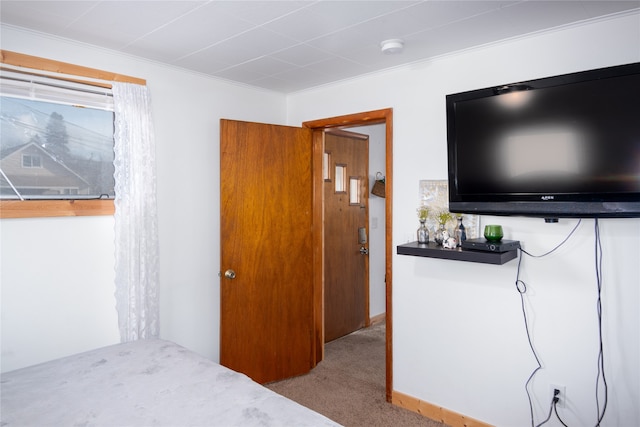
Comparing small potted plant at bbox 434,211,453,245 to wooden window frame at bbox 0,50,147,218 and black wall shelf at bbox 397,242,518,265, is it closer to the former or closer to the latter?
black wall shelf at bbox 397,242,518,265

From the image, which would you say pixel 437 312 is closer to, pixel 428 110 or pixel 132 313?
pixel 428 110

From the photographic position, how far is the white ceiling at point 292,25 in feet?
6.38

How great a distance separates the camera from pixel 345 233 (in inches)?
171

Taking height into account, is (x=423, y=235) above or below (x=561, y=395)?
above

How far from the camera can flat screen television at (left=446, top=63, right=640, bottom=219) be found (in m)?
1.88

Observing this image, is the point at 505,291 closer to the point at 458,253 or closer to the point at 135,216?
the point at 458,253

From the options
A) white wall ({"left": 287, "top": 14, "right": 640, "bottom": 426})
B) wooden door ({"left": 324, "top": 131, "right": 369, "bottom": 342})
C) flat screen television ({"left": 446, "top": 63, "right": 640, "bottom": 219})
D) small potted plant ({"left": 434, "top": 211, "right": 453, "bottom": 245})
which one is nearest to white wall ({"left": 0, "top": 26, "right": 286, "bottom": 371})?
wooden door ({"left": 324, "top": 131, "right": 369, "bottom": 342})

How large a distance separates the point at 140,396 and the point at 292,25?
1.96 meters

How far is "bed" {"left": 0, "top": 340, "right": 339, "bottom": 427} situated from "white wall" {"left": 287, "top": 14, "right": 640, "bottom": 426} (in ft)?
4.75

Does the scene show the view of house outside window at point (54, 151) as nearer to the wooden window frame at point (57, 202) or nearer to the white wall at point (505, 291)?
the wooden window frame at point (57, 202)

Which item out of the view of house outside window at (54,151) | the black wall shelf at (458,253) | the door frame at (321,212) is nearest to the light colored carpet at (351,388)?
the door frame at (321,212)

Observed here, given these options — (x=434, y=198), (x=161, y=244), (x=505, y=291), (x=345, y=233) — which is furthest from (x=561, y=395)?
(x=161, y=244)

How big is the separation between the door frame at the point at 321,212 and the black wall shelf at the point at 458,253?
1.39 ft

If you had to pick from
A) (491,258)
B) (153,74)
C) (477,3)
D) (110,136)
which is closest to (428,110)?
(477,3)
